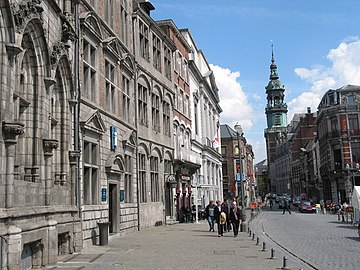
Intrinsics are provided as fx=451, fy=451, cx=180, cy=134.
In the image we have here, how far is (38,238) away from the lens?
1146cm

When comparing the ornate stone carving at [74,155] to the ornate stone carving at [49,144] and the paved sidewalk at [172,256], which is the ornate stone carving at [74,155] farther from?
the paved sidewalk at [172,256]

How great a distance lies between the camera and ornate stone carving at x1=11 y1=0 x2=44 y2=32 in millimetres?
10452

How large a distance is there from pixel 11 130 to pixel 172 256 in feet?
21.0

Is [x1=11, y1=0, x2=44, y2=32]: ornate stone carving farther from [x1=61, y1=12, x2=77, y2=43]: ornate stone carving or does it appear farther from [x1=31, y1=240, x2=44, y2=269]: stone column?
[x1=31, y1=240, x2=44, y2=269]: stone column

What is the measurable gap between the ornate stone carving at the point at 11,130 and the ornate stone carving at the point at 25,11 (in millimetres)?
2360

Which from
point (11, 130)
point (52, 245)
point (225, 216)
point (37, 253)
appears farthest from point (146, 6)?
point (11, 130)

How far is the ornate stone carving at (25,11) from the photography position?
1045cm

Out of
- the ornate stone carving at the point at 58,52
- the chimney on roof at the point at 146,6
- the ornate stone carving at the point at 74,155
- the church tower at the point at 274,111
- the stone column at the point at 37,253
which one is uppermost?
the church tower at the point at 274,111

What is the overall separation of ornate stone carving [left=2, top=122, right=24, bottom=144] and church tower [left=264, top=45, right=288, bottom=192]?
126543 mm

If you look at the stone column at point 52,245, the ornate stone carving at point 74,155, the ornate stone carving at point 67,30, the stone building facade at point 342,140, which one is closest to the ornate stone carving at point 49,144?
the stone column at point 52,245

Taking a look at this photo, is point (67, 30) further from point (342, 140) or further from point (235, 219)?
point (342, 140)

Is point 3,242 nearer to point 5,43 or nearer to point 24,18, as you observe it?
point 5,43

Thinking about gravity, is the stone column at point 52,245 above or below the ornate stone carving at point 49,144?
below

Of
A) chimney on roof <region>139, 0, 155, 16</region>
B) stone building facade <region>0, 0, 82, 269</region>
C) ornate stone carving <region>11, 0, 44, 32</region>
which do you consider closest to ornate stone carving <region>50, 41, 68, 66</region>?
stone building facade <region>0, 0, 82, 269</region>
